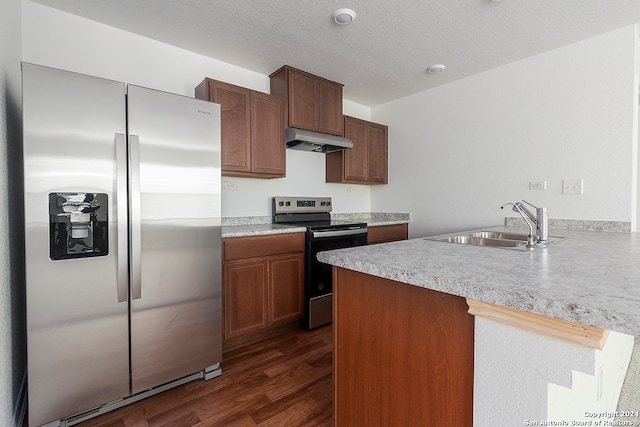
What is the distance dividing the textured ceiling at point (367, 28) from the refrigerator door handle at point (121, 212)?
1094 millimetres

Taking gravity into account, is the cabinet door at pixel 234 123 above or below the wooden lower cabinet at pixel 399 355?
above

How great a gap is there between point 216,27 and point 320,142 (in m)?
1.30

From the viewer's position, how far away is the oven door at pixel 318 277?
2.60 metres

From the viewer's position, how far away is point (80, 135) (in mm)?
1432

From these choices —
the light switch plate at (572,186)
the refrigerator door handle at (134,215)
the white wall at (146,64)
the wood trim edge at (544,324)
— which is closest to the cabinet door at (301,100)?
the white wall at (146,64)


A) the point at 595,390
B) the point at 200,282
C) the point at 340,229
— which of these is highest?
the point at 340,229

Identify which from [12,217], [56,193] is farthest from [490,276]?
[12,217]

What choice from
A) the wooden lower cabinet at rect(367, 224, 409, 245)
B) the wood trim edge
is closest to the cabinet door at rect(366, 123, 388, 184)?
the wooden lower cabinet at rect(367, 224, 409, 245)

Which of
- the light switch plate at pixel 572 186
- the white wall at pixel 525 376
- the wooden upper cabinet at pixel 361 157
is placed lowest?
the white wall at pixel 525 376

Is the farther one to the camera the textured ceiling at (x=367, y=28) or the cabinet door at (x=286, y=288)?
the cabinet door at (x=286, y=288)

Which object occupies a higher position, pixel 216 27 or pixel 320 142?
pixel 216 27

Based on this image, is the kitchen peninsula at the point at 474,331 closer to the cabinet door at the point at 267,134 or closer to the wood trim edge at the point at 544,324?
the wood trim edge at the point at 544,324

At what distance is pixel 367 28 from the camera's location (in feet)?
7.10

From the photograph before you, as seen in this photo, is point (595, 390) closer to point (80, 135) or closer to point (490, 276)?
point (490, 276)
